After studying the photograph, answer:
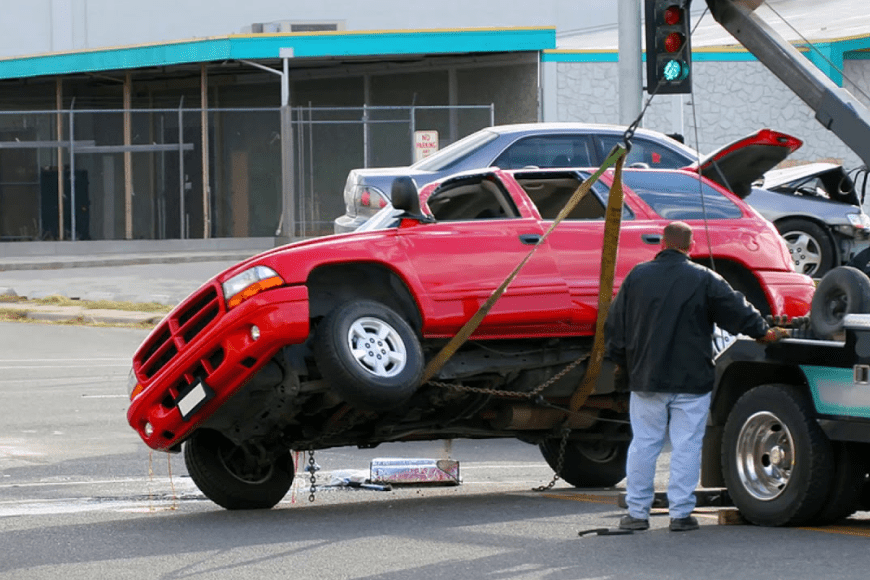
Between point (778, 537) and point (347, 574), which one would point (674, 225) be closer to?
point (778, 537)

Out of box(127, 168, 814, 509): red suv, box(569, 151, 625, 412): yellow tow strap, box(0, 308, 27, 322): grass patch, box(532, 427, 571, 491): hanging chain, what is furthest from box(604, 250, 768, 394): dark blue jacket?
box(0, 308, 27, 322): grass patch

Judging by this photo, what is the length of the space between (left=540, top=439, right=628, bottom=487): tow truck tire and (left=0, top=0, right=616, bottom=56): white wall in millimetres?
32034

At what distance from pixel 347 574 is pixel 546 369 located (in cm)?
300

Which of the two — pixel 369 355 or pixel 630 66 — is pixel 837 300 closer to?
pixel 369 355

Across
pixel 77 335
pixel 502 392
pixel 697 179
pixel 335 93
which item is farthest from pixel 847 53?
pixel 502 392

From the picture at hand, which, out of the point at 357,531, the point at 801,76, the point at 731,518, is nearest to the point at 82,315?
the point at 801,76

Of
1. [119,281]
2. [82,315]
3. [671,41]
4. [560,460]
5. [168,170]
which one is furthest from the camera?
[168,170]

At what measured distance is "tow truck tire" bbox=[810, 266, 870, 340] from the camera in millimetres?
8477

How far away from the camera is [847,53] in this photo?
3172 cm

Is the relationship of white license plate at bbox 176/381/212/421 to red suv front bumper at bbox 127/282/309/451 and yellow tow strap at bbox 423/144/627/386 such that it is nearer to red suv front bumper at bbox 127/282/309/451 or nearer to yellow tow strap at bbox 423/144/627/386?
red suv front bumper at bbox 127/282/309/451

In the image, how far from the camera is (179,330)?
32.7 ft

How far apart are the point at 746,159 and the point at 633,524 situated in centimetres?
423

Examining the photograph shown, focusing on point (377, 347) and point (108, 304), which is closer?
point (377, 347)

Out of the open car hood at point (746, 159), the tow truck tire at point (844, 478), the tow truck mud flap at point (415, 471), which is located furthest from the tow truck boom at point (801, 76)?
the tow truck mud flap at point (415, 471)
